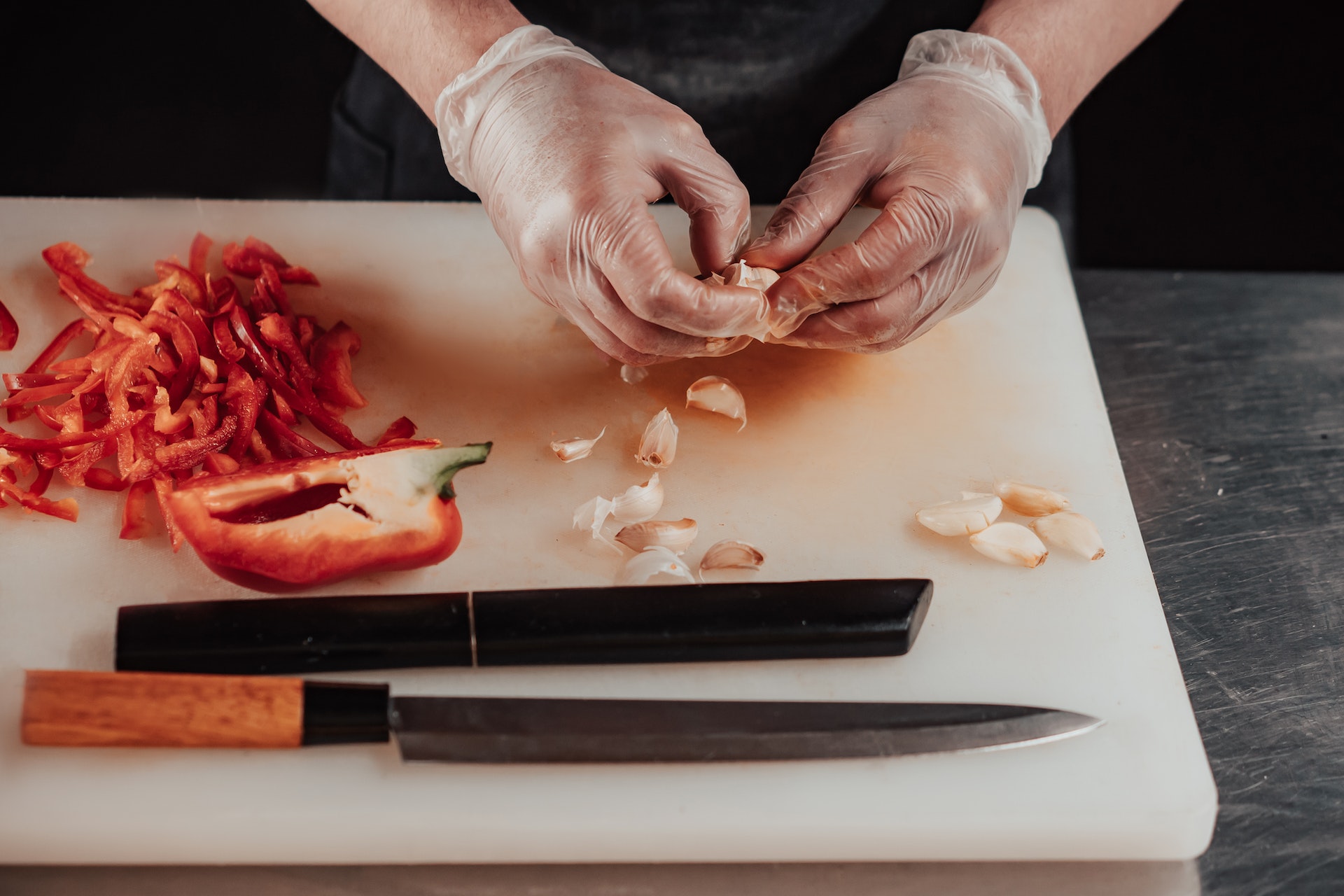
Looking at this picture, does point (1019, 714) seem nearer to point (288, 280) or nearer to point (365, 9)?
point (288, 280)

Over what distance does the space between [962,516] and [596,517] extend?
1.47ft

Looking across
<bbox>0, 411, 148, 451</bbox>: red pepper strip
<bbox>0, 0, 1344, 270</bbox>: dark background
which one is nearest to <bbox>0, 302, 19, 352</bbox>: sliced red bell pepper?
<bbox>0, 411, 148, 451</bbox>: red pepper strip

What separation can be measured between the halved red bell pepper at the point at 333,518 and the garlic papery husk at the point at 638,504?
0.63 feet

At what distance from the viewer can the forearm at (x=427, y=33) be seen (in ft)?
5.12

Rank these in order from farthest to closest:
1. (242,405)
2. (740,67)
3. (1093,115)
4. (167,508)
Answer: (1093,115)
(740,67)
(242,405)
(167,508)

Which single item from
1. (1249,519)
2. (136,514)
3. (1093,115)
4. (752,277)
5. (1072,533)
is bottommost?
(1093,115)

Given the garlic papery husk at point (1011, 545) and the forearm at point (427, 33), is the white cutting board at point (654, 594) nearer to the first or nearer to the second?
the garlic papery husk at point (1011, 545)

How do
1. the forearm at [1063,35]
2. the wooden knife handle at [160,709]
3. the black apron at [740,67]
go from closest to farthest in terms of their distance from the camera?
1. the wooden knife handle at [160,709]
2. the forearm at [1063,35]
3. the black apron at [740,67]

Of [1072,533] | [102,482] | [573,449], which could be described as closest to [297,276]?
[102,482]

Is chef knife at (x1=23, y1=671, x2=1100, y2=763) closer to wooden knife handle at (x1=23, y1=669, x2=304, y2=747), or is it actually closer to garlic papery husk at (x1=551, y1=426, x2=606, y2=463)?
wooden knife handle at (x1=23, y1=669, x2=304, y2=747)

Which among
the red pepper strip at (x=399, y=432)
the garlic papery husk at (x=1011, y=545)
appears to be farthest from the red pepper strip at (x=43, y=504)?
the garlic papery husk at (x=1011, y=545)

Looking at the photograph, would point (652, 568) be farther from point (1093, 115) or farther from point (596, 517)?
point (1093, 115)

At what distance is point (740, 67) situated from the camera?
191 cm

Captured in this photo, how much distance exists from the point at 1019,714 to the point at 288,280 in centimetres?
118
